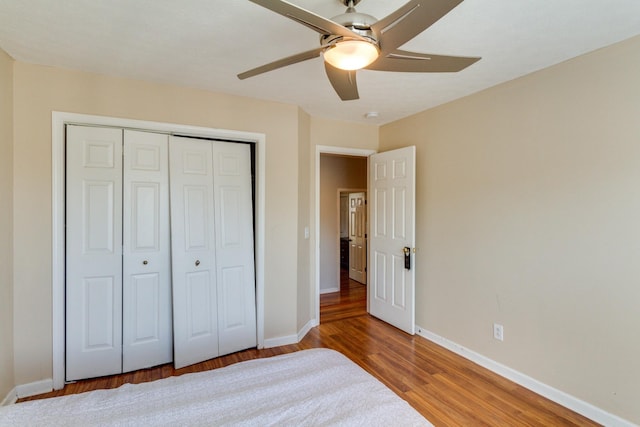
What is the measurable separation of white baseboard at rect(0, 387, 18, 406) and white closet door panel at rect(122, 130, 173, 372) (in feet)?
2.17

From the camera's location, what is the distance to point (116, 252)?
2.51m

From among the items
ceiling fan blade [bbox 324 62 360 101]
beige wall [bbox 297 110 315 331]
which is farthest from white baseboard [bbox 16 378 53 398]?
ceiling fan blade [bbox 324 62 360 101]

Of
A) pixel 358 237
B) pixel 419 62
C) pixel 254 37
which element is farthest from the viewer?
pixel 358 237

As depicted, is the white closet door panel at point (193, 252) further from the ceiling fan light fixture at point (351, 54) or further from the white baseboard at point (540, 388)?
the white baseboard at point (540, 388)

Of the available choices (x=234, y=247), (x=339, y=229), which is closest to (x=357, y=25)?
(x=234, y=247)

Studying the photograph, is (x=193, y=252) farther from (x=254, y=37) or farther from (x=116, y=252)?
(x=254, y=37)

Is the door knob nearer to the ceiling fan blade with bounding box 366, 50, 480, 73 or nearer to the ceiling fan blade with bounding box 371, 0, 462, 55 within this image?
the ceiling fan blade with bounding box 366, 50, 480, 73

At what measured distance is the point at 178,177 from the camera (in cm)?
270

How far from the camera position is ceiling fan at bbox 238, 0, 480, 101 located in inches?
41.6

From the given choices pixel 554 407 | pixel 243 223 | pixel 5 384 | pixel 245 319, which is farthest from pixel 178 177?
pixel 554 407

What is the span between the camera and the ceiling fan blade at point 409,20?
3.38 ft

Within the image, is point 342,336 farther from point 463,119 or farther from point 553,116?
point 553,116

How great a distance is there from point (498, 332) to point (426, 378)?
0.74 m

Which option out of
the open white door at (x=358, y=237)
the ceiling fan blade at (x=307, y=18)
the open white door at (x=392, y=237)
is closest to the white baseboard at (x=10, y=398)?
the ceiling fan blade at (x=307, y=18)
